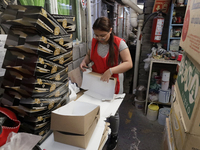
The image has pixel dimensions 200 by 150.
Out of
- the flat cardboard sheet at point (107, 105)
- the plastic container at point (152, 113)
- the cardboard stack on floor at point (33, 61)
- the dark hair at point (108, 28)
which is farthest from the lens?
the plastic container at point (152, 113)

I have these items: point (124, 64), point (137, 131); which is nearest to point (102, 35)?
point (124, 64)

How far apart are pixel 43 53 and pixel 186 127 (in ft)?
2.60

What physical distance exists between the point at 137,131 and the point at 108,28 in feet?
→ 5.17

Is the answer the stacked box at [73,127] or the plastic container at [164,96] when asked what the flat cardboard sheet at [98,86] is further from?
the plastic container at [164,96]

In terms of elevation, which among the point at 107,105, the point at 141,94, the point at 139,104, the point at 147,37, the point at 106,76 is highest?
the point at 147,37

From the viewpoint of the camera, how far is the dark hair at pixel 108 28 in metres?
1.28

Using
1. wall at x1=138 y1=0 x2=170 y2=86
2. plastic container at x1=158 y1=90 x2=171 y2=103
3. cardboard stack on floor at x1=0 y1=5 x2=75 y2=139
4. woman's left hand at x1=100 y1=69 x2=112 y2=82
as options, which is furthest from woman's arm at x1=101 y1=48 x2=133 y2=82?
wall at x1=138 y1=0 x2=170 y2=86

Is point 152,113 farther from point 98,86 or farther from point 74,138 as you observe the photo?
point 74,138

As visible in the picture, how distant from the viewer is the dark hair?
128cm

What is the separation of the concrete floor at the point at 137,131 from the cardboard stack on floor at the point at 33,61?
1.23 m

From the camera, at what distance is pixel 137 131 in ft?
6.89

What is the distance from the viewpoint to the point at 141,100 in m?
2.64

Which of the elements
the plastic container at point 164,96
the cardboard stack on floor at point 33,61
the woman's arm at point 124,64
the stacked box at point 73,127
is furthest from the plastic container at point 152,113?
the cardboard stack on floor at point 33,61

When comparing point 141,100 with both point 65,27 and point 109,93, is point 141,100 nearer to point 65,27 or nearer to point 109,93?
point 109,93
